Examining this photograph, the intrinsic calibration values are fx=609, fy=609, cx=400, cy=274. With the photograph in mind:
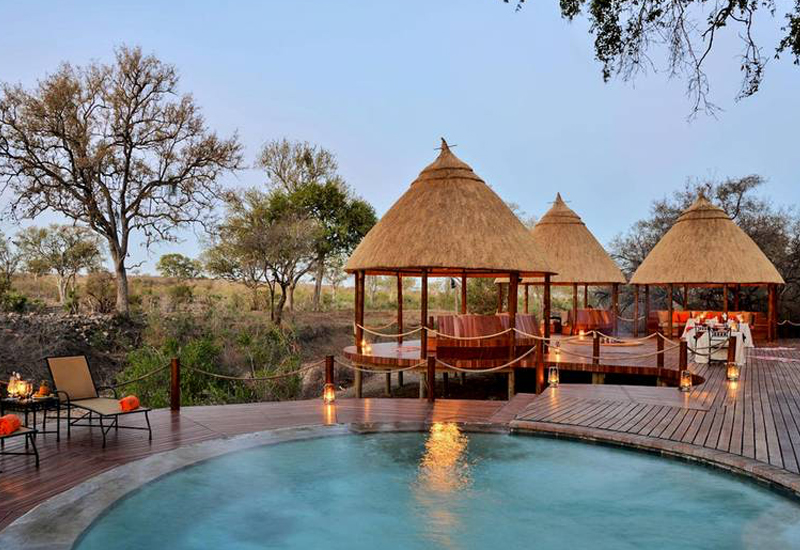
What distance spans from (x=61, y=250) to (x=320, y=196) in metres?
11.3

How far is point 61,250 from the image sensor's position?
26.0 m

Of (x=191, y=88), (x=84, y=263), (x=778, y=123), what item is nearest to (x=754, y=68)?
(x=191, y=88)

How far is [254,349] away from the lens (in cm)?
1638

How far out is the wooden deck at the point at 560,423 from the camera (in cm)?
488

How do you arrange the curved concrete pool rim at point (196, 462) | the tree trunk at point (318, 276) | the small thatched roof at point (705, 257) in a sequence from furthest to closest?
the tree trunk at point (318, 276) < the small thatched roof at point (705, 257) < the curved concrete pool rim at point (196, 462)

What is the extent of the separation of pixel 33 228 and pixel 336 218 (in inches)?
516

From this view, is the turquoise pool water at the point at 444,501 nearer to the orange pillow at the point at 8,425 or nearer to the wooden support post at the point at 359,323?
the orange pillow at the point at 8,425

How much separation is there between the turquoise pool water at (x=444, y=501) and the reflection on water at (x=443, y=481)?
0.05 feet

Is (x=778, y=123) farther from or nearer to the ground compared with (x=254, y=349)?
farther from the ground

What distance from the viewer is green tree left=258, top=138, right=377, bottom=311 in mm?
26078

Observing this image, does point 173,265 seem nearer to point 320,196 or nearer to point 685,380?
point 320,196

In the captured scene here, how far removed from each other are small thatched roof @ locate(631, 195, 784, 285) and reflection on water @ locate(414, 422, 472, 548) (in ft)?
38.2

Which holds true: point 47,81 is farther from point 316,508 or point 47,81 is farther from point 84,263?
point 316,508

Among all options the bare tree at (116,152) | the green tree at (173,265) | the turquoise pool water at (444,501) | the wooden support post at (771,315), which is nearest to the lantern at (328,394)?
the turquoise pool water at (444,501)
